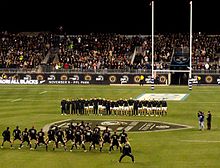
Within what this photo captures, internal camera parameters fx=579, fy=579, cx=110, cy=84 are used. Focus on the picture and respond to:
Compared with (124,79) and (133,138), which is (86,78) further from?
(133,138)

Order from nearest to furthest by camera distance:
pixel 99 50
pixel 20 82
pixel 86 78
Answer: pixel 86 78 → pixel 20 82 → pixel 99 50

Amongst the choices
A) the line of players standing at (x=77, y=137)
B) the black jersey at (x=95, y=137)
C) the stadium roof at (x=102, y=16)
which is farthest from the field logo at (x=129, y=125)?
the stadium roof at (x=102, y=16)

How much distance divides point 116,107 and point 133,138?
408 inches

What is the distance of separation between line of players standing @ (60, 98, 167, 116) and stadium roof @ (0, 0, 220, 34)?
1700 inches

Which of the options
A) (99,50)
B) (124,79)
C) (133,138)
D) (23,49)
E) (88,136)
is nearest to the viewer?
(88,136)

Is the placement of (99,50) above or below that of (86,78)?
above

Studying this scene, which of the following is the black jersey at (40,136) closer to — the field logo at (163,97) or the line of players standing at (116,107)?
the line of players standing at (116,107)

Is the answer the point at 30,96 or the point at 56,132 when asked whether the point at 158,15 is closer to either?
the point at 30,96

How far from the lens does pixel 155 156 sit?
28922 mm

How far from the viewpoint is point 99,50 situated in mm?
81812

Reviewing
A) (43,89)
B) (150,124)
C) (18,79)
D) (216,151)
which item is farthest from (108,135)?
(18,79)

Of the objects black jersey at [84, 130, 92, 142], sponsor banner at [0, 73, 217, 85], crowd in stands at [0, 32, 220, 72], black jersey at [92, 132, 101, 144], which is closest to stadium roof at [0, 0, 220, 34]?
crowd in stands at [0, 32, 220, 72]

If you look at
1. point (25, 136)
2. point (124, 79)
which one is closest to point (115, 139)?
point (25, 136)

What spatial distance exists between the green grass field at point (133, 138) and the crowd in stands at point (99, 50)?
13.0 m
